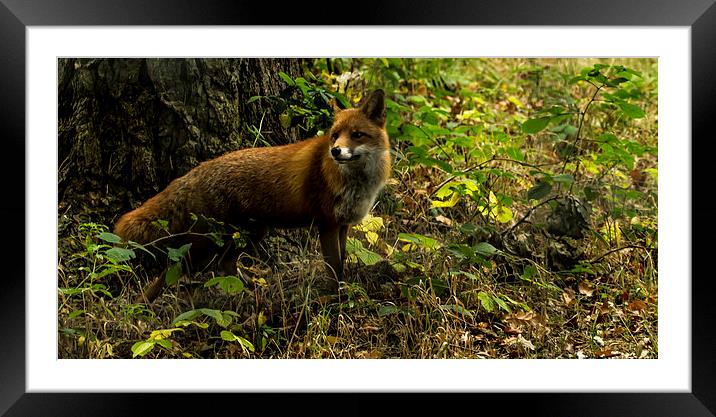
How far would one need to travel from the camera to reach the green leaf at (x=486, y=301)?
206 inches

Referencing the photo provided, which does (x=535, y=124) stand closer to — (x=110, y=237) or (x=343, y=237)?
(x=343, y=237)

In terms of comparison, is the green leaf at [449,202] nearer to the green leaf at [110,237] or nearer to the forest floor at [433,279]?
the forest floor at [433,279]

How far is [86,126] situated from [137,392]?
2.24 metres

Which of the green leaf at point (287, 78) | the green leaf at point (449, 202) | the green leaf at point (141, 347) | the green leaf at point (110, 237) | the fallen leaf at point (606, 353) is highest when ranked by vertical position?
the green leaf at point (287, 78)

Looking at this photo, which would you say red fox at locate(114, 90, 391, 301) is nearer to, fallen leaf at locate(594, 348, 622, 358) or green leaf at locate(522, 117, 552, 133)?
green leaf at locate(522, 117, 552, 133)

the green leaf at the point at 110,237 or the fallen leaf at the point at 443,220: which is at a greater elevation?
the fallen leaf at the point at 443,220

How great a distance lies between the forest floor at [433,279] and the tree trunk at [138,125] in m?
0.30

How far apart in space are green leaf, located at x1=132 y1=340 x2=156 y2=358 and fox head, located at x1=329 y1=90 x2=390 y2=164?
1796mm

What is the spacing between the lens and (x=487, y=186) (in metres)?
6.39

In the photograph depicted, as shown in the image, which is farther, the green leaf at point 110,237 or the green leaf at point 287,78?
the green leaf at point 287,78

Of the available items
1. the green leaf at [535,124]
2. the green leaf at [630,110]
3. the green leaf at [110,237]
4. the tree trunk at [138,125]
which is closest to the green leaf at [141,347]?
the green leaf at [110,237]

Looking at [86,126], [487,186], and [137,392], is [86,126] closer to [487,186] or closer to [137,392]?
[137,392]
